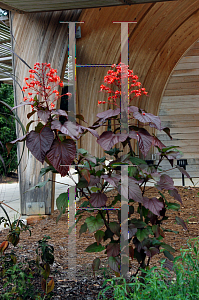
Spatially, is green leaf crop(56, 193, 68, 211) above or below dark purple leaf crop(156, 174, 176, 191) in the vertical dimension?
below

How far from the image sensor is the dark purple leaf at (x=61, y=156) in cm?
150

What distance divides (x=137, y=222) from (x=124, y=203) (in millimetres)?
130

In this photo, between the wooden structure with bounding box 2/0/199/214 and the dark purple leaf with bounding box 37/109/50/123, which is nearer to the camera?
the dark purple leaf with bounding box 37/109/50/123

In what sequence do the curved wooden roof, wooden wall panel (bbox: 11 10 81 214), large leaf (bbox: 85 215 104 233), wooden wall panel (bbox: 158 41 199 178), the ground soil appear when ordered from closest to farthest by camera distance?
large leaf (bbox: 85 215 104 233) < the ground soil < the curved wooden roof < wooden wall panel (bbox: 11 10 81 214) < wooden wall panel (bbox: 158 41 199 178)

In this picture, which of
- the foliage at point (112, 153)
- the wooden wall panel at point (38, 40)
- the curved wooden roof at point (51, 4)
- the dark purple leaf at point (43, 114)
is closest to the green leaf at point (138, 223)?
the foliage at point (112, 153)

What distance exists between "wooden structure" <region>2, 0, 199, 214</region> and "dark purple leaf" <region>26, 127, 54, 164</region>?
2230mm

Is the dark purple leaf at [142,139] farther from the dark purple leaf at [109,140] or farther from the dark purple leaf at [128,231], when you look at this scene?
the dark purple leaf at [128,231]

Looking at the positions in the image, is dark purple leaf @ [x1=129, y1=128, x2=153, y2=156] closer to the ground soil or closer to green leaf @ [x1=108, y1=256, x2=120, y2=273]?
the ground soil

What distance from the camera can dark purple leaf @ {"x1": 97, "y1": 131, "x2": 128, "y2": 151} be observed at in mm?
1541

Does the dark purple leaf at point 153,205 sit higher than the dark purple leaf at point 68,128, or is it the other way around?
the dark purple leaf at point 68,128

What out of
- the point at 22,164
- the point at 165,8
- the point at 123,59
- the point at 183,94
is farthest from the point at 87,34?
the point at 183,94

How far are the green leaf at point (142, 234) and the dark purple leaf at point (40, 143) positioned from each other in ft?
2.16

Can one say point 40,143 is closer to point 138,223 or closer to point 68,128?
point 68,128

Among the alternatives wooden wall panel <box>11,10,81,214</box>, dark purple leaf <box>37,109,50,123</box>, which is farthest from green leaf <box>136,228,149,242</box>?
wooden wall panel <box>11,10,81,214</box>
